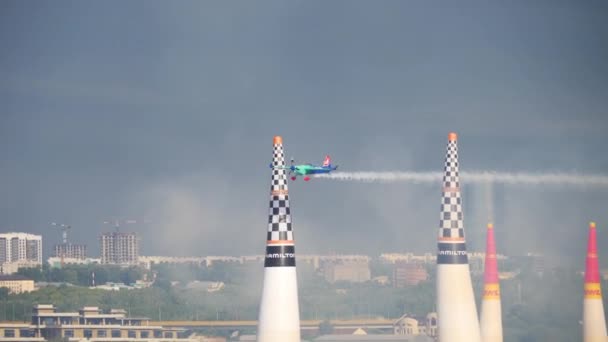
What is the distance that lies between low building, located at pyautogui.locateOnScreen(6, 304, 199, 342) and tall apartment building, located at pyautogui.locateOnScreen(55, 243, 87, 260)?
934 cm

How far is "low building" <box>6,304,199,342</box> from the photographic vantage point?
184 feet

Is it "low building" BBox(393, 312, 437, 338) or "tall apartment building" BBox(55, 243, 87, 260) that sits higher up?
"tall apartment building" BBox(55, 243, 87, 260)

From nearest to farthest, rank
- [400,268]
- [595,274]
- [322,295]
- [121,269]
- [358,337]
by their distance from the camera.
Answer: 1. [595,274]
2. [400,268]
3. [322,295]
4. [358,337]
5. [121,269]

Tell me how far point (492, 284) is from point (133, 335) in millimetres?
29850

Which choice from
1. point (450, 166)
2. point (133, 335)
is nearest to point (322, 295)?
point (133, 335)

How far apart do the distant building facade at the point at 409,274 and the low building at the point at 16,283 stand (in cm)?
1704

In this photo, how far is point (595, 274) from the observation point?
101 feet

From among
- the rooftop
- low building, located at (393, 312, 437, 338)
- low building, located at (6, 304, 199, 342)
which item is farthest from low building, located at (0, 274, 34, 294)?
low building, located at (393, 312, 437, 338)

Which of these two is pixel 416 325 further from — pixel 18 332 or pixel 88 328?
pixel 18 332

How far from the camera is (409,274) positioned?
169 feet

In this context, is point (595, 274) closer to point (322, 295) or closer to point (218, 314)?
point (322, 295)

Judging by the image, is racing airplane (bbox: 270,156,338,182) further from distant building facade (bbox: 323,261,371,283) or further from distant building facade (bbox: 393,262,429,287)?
distant building facade (bbox: 323,261,371,283)

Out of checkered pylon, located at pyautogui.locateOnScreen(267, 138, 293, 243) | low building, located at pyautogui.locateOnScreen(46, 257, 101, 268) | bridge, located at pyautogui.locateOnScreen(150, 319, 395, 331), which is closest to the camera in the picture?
checkered pylon, located at pyautogui.locateOnScreen(267, 138, 293, 243)

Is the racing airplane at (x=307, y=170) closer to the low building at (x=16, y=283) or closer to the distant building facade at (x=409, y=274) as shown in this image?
the distant building facade at (x=409, y=274)
